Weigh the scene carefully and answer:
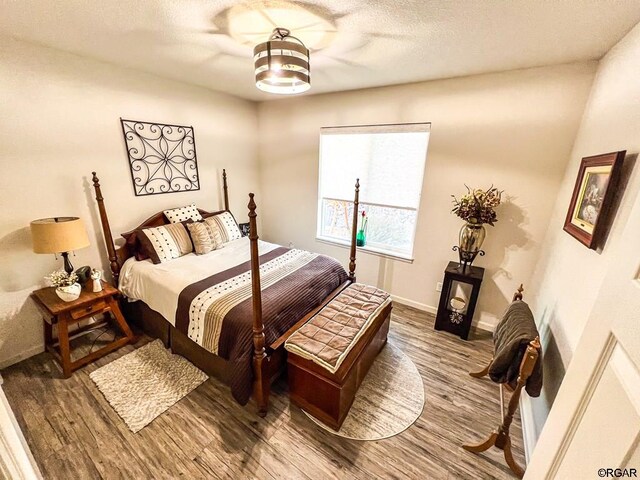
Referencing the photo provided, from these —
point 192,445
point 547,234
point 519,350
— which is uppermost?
point 547,234

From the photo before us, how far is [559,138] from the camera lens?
2.22 metres

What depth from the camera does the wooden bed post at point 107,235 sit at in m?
2.43

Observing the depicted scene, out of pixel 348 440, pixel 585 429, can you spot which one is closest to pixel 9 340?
pixel 348 440

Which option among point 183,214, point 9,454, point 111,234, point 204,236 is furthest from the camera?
point 183,214

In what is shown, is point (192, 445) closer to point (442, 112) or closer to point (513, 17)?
point (513, 17)

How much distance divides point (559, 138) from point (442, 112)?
3.30ft

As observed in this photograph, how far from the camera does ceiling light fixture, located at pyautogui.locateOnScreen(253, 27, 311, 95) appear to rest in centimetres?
154

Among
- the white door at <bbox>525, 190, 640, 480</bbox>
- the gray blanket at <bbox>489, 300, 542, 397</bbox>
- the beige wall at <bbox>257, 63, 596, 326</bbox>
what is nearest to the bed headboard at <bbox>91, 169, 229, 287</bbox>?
the beige wall at <bbox>257, 63, 596, 326</bbox>

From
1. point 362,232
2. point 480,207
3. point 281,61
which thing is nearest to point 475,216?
point 480,207

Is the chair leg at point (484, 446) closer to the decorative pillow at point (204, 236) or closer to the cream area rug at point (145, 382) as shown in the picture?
the cream area rug at point (145, 382)

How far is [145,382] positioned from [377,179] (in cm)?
309

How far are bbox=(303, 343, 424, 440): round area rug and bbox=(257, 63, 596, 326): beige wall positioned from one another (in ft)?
3.68

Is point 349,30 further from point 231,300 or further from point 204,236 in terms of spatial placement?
point 204,236

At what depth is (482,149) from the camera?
8.36 feet
